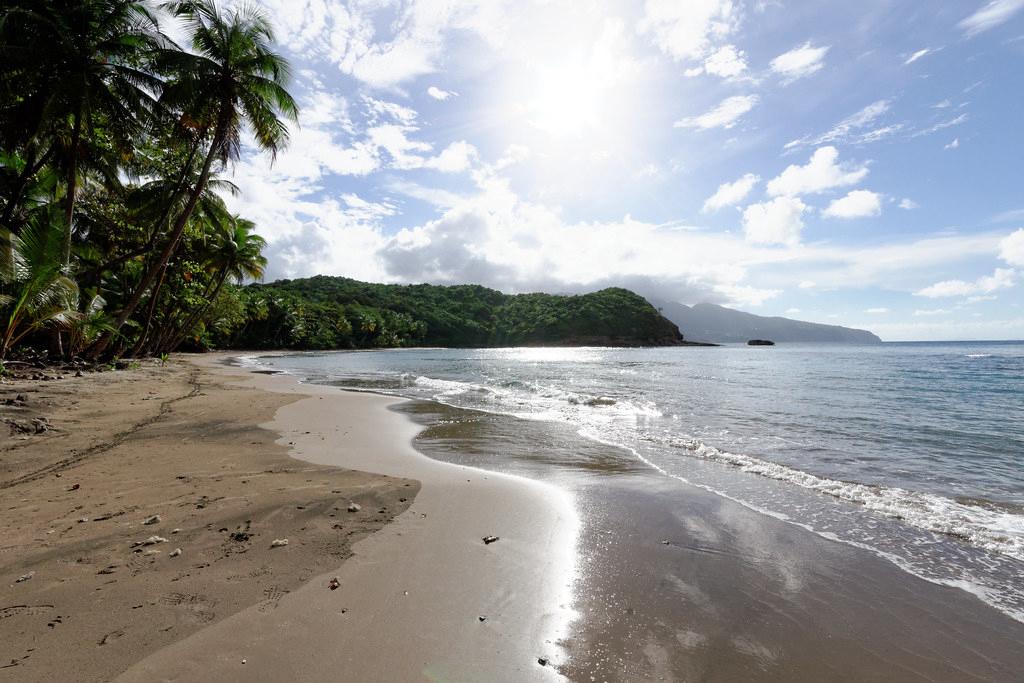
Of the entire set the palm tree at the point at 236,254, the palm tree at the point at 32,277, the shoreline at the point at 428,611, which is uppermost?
the palm tree at the point at 236,254

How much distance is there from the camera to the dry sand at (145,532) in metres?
2.60

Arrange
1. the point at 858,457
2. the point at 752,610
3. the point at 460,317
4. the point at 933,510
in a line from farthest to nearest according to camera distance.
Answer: the point at 460,317, the point at 858,457, the point at 933,510, the point at 752,610

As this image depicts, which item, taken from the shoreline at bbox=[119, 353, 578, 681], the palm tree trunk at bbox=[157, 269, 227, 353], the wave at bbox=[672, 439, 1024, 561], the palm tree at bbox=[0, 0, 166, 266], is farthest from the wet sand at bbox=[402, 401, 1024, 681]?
the palm tree trunk at bbox=[157, 269, 227, 353]

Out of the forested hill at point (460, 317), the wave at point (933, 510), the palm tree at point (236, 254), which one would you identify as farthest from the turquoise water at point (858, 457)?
the forested hill at point (460, 317)

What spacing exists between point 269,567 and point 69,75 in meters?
19.7

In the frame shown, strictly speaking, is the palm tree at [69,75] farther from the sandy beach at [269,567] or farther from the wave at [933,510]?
the wave at [933,510]

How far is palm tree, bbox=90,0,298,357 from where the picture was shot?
1689 centimetres

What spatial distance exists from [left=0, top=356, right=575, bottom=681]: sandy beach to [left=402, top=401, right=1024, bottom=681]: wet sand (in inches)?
13.3

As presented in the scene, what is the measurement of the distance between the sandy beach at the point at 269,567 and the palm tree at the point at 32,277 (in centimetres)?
750

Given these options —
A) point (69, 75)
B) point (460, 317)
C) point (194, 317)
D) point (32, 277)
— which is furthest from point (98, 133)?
point (460, 317)

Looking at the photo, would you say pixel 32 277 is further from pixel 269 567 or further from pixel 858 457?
pixel 858 457

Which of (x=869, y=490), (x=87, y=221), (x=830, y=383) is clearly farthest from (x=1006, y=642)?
(x=87, y=221)

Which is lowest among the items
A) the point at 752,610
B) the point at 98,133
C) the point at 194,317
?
the point at 752,610

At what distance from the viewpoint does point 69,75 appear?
14.4 meters
